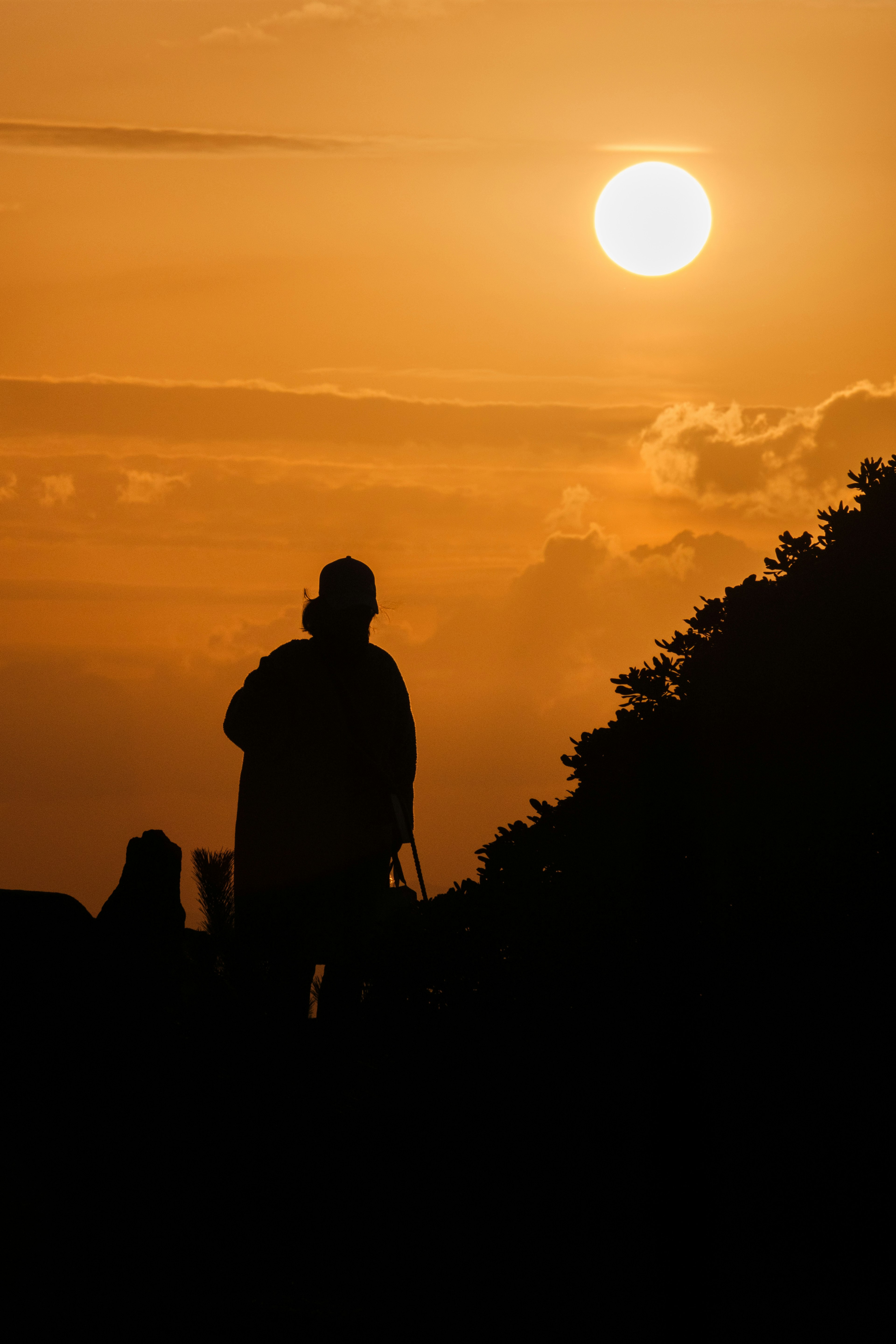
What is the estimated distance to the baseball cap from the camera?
20.8 ft

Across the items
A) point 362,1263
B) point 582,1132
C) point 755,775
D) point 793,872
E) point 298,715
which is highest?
point 298,715

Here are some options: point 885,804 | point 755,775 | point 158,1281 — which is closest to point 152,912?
point 158,1281

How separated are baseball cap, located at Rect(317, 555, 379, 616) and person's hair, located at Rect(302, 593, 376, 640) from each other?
2cm

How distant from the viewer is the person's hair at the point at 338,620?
6395 millimetres

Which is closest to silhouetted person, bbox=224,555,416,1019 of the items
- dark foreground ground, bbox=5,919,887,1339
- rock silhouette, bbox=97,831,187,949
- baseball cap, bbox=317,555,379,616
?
baseball cap, bbox=317,555,379,616

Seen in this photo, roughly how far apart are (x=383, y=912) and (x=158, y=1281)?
7.26 feet

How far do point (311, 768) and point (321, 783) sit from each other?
10 centimetres

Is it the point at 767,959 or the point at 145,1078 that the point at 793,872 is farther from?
the point at 145,1078

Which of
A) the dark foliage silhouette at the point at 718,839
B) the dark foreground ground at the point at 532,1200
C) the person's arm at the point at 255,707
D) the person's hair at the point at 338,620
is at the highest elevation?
the person's hair at the point at 338,620

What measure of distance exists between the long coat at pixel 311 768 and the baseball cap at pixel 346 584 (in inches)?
12.2

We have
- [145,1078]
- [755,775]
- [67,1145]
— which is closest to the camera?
[755,775]

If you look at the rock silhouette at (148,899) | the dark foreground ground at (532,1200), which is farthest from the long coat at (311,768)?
the dark foreground ground at (532,1200)

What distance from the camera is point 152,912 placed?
286 inches

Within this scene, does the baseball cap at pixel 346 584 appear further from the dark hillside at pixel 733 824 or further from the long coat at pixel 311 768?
the dark hillside at pixel 733 824
